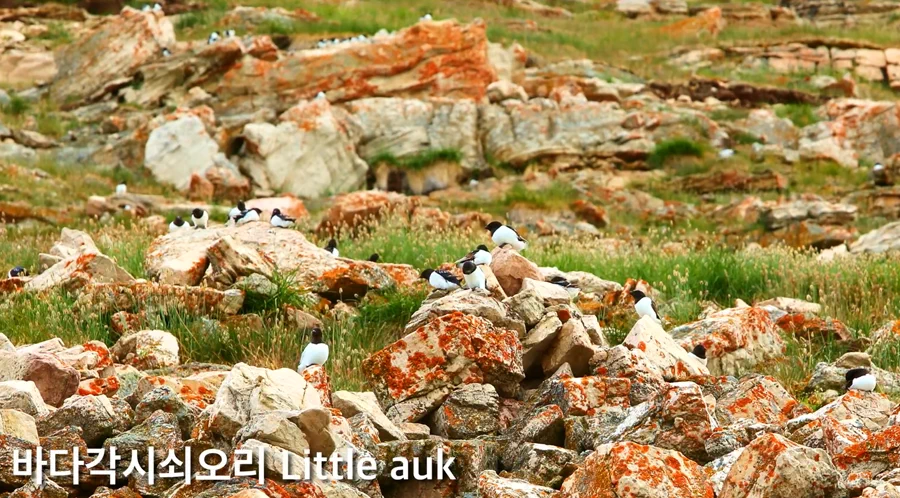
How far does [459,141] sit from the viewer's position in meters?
26.5

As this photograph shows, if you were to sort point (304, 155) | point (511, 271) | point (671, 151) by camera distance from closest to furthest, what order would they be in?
point (511, 271) → point (304, 155) → point (671, 151)

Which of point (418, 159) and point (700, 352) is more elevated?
point (700, 352)

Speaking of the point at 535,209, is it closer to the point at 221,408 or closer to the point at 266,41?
the point at 266,41

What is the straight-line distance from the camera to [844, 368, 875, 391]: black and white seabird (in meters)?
7.43

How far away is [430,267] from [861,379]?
536 centimetres

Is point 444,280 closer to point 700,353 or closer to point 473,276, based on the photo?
point 473,276

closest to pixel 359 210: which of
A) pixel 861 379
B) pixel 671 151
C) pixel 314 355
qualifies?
pixel 314 355

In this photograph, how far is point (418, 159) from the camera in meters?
25.6

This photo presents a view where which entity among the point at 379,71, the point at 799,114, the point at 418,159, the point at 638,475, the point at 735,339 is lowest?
the point at 418,159

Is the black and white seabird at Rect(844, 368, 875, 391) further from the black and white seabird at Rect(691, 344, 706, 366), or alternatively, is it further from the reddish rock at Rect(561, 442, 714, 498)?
the reddish rock at Rect(561, 442, 714, 498)

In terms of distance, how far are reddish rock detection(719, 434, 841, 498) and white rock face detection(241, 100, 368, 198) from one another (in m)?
19.6

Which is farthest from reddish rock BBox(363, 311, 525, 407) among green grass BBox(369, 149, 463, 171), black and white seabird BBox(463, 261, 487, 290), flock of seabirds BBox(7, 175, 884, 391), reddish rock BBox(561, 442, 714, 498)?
green grass BBox(369, 149, 463, 171)

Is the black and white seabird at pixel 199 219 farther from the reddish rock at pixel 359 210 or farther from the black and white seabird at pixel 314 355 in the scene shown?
the black and white seabird at pixel 314 355

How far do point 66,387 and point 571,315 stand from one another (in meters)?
3.78
